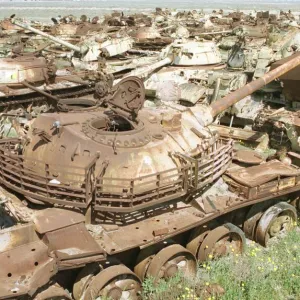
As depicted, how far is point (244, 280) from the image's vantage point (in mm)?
8977

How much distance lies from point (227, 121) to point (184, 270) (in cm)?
987

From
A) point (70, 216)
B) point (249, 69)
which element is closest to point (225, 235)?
point (70, 216)

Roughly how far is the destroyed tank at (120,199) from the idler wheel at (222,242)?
0.02 metres

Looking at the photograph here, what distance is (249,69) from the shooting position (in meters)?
20.3

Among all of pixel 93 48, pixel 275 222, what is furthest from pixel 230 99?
pixel 93 48

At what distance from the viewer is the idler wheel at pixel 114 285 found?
26.1 ft

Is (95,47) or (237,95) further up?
(237,95)

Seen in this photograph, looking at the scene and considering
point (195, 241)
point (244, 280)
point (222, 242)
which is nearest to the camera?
point (244, 280)

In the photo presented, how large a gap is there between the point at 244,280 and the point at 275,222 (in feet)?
7.85

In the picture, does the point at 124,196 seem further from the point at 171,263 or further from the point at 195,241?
the point at 195,241

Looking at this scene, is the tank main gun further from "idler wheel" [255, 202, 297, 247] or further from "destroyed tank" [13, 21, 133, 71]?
"destroyed tank" [13, 21, 133, 71]

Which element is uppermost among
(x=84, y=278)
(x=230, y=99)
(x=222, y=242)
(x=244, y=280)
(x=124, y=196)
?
(x=230, y=99)

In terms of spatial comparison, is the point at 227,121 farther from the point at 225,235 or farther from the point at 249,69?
the point at 225,235

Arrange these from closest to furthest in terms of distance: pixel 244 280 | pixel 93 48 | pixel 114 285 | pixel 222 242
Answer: pixel 114 285, pixel 244 280, pixel 222 242, pixel 93 48
